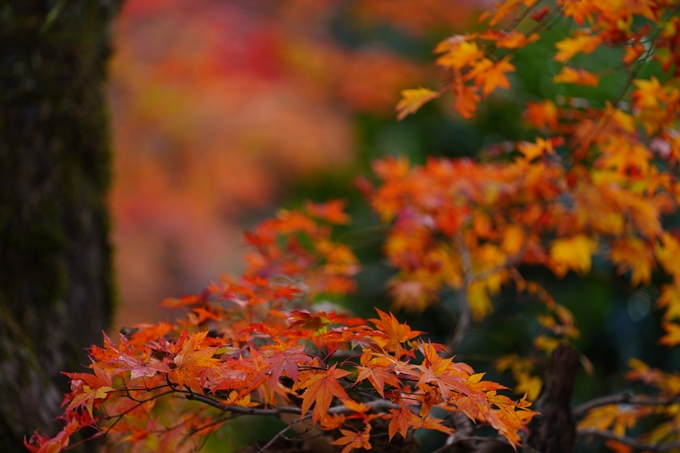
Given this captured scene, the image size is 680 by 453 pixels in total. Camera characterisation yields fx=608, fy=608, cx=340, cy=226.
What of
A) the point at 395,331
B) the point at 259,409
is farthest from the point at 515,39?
the point at 259,409

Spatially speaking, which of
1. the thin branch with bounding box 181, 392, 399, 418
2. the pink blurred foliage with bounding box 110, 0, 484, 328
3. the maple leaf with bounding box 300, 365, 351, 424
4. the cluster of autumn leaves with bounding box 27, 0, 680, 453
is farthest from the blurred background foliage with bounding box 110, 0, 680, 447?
the maple leaf with bounding box 300, 365, 351, 424

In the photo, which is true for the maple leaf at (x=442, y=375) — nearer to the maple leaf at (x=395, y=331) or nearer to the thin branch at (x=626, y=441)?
the maple leaf at (x=395, y=331)

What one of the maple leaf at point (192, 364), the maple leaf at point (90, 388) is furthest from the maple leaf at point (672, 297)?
the maple leaf at point (90, 388)

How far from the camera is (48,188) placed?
7.14ft

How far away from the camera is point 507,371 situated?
3.58 meters

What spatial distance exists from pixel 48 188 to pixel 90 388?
128 cm

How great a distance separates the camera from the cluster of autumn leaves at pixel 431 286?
114 centimetres

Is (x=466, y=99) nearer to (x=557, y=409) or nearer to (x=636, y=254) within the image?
(x=557, y=409)

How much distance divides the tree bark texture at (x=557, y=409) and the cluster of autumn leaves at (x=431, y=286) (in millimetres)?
152

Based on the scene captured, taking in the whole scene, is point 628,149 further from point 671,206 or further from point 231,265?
point 231,265

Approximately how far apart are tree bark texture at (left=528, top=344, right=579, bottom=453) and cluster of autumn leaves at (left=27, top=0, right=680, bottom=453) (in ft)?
0.50

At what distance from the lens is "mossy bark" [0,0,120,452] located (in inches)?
79.9

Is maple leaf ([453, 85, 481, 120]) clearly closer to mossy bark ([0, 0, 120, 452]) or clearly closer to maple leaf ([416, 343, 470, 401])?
maple leaf ([416, 343, 470, 401])

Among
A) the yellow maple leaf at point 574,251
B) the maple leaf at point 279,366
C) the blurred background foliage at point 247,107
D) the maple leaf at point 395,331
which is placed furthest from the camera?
the blurred background foliage at point 247,107
